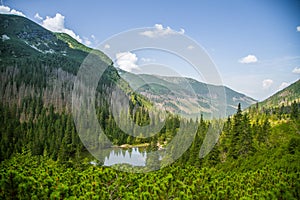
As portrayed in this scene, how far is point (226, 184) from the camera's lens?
9391 mm

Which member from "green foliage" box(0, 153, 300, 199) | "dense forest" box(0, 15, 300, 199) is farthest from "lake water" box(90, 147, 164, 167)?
"green foliage" box(0, 153, 300, 199)

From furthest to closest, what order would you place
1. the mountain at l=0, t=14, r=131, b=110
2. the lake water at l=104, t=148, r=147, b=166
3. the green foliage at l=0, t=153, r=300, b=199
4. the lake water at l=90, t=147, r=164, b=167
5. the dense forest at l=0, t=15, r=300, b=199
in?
the mountain at l=0, t=14, r=131, b=110 → the lake water at l=104, t=148, r=147, b=166 → the lake water at l=90, t=147, r=164, b=167 → the dense forest at l=0, t=15, r=300, b=199 → the green foliage at l=0, t=153, r=300, b=199

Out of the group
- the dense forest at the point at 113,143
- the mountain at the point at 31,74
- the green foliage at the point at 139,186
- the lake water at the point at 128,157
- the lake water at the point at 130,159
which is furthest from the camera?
the mountain at the point at 31,74

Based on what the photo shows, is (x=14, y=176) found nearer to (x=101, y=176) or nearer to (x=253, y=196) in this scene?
(x=101, y=176)

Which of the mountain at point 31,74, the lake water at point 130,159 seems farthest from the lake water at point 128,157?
the mountain at point 31,74

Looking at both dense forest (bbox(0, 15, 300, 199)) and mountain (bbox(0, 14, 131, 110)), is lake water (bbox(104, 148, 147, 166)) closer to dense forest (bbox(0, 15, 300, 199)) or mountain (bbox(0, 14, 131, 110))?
dense forest (bbox(0, 15, 300, 199))

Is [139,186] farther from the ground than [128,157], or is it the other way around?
[139,186]

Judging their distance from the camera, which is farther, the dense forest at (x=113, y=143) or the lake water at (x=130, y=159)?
the lake water at (x=130, y=159)

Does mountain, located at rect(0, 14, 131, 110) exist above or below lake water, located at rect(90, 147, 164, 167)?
above

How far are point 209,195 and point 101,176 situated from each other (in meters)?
3.65

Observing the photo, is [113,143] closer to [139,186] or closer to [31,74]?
[139,186]

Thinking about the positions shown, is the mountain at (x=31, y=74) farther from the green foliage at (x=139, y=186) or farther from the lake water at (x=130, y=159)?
the green foliage at (x=139, y=186)

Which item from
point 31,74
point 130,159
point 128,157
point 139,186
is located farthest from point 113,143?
point 31,74

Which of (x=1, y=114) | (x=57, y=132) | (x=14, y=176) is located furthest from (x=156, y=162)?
(x=1, y=114)
